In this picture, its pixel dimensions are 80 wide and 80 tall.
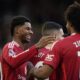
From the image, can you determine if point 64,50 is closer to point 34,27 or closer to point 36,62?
point 36,62

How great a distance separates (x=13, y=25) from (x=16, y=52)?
0.37 m

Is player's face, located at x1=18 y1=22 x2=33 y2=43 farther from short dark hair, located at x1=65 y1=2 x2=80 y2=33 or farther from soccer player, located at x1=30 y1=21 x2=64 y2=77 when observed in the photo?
short dark hair, located at x1=65 y1=2 x2=80 y2=33

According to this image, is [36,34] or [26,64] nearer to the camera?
[26,64]

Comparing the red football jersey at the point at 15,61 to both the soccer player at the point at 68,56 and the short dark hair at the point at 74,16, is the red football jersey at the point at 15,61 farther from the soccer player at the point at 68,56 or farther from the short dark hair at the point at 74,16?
the short dark hair at the point at 74,16

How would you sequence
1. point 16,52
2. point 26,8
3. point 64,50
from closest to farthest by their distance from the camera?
1. point 64,50
2. point 16,52
3. point 26,8

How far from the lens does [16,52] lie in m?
4.93

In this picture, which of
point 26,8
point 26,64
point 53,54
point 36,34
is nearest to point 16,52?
point 26,64

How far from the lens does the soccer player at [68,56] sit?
3.93 meters

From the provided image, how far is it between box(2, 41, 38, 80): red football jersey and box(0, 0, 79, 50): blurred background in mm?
7584

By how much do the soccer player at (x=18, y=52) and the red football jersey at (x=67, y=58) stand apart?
22.0 inches

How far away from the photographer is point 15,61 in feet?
15.5

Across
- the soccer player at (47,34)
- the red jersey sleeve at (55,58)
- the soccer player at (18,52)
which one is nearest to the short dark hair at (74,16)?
the red jersey sleeve at (55,58)

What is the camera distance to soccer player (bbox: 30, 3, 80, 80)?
155 inches

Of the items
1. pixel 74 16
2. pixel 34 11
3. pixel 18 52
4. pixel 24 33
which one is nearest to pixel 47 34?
pixel 24 33
